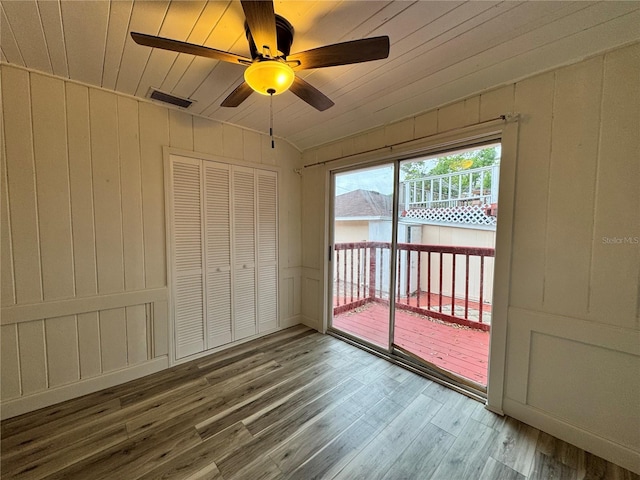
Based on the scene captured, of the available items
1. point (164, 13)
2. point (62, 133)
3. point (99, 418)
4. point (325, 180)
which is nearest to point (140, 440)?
point (99, 418)

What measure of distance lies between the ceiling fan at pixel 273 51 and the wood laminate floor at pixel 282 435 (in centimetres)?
213

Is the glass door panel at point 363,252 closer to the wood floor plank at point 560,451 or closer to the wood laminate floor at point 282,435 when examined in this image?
the wood laminate floor at point 282,435

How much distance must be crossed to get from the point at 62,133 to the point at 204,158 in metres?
1.02

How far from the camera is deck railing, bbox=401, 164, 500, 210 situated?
214 centimetres

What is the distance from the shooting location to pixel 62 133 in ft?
6.27

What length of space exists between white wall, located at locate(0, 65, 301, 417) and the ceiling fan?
1.35 metres

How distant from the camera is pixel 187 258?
Result: 2531 millimetres

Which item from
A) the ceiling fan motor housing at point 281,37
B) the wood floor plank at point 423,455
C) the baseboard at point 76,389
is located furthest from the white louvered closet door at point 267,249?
the wood floor plank at point 423,455

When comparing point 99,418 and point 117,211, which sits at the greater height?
point 117,211

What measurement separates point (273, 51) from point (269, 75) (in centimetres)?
10

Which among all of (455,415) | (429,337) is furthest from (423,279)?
(455,415)

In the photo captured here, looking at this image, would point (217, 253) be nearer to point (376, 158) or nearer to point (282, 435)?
point (282, 435)

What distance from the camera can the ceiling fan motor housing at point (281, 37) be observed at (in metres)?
1.27

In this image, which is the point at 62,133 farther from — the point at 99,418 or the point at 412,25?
the point at 412,25
